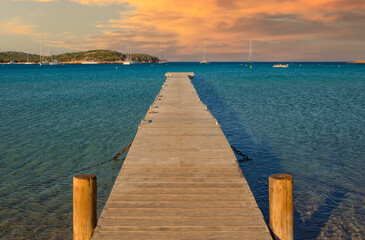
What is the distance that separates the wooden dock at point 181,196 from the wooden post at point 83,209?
0.78 feet

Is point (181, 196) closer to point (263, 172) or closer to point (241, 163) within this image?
point (263, 172)

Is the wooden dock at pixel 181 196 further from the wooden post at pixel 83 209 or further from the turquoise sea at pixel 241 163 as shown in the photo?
the turquoise sea at pixel 241 163

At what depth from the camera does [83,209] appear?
5.36 m

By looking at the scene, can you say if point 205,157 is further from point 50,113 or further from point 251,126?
point 50,113

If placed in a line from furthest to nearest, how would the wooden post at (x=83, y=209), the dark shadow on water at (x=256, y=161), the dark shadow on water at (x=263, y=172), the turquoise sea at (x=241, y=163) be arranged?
the dark shadow on water at (x=256, y=161), the turquoise sea at (x=241, y=163), the dark shadow on water at (x=263, y=172), the wooden post at (x=83, y=209)

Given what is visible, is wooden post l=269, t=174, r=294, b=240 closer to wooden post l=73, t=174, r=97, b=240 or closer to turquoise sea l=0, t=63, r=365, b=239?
turquoise sea l=0, t=63, r=365, b=239

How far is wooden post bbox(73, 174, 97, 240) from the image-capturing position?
211 inches

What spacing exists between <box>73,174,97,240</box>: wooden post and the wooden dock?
0.24 m

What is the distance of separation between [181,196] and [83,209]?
1865 millimetres

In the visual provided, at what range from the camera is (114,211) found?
560 centimetres

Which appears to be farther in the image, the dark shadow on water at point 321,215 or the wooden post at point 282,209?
the dark shadow on water at point 321,215

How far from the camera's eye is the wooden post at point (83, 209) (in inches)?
211

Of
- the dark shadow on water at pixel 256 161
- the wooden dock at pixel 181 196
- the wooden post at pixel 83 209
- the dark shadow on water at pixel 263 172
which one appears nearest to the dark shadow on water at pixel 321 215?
the dark shadow on water at pixel 263 172

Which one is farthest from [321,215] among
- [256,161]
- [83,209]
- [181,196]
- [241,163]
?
[83,209]
